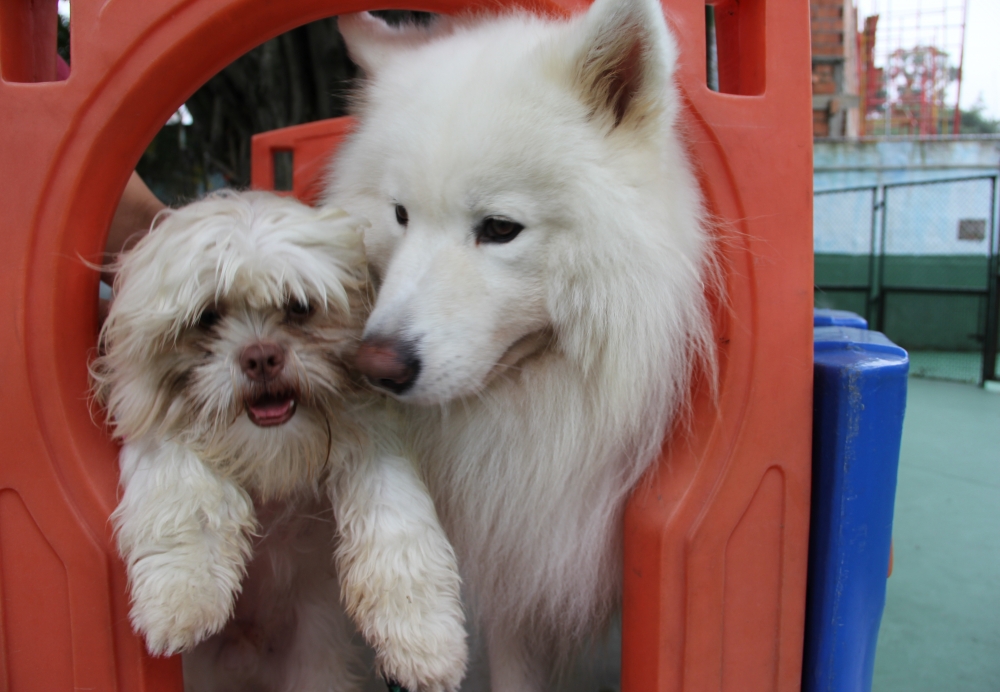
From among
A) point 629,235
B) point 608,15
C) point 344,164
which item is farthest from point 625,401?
point 344,164

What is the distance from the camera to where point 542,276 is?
3.91 feet

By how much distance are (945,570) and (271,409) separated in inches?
94.5

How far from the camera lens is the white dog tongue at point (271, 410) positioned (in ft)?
3.78

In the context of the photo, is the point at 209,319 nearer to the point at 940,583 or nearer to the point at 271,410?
the point at 271,410

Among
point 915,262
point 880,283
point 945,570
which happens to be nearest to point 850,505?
point 945,570

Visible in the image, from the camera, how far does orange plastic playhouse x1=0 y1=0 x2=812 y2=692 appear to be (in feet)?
3.77

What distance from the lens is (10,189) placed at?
1.14 metres

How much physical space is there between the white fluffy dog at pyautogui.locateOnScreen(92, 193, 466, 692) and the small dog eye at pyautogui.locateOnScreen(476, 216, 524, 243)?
0.25 m

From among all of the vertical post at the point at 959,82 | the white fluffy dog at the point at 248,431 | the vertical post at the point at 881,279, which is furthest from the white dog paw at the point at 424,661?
the vertical post at the point at 959,82

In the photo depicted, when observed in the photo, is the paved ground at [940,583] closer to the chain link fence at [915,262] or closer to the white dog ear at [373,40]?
the white dog ear at [373,40]

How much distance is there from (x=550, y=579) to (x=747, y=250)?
73 centimetres

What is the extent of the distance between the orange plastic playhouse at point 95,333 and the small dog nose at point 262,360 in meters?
0.33

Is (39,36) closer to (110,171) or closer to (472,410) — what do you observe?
(110,171)

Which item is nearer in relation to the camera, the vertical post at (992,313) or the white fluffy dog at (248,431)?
Answer: the white fluffy dog at (248,431)
